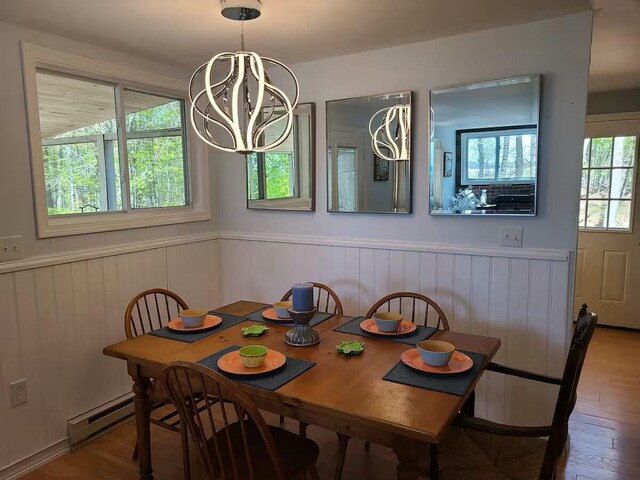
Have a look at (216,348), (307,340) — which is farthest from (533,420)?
(216,348)

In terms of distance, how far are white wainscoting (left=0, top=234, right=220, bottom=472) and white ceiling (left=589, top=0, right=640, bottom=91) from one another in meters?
2.84

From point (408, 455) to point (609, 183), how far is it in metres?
4.09

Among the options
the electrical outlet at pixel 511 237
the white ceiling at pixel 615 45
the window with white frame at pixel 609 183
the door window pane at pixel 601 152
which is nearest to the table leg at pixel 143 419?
the electrical outlet at pixel 511 237

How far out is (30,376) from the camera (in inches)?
93.4

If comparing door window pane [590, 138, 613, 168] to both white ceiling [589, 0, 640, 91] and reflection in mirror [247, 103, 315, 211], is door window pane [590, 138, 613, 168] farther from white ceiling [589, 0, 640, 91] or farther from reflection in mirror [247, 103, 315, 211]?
reflection in mirror [247, 103, 315, 211]

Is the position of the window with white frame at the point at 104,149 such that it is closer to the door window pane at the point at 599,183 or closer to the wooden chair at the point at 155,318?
the wooden chair at the point at 155,318

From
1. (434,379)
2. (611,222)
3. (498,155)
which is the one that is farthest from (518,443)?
(611,222)

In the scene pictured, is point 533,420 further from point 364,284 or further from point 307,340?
point 307,340

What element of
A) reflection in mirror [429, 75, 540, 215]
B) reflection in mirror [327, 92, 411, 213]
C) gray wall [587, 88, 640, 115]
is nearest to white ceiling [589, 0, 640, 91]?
gray wall [587, 88, 640, 115]

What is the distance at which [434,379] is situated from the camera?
1.61 meters

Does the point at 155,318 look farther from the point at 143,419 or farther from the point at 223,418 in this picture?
the point at 223,418

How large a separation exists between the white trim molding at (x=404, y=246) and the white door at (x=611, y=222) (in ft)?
7.31

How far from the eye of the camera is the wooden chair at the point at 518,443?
57.5 inches

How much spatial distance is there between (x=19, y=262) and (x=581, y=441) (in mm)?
3085
